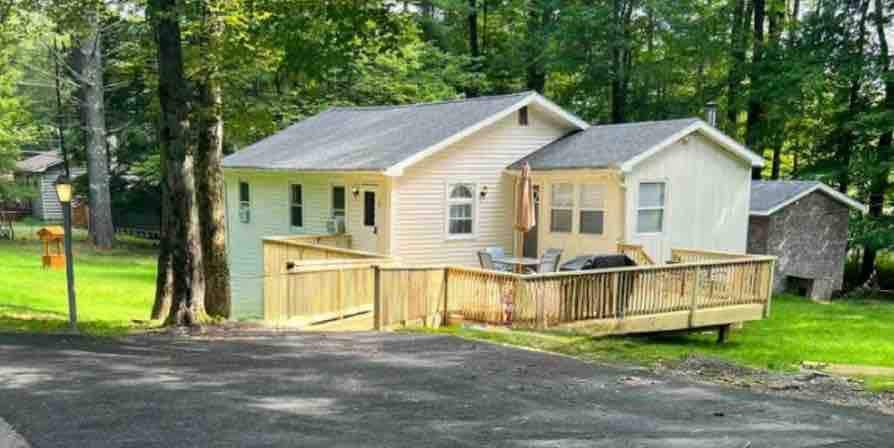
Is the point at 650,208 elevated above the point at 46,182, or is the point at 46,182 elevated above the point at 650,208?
the point at 46,182

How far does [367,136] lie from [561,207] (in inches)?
212

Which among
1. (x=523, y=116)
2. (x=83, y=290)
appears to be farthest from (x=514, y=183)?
(x=83, y=290)

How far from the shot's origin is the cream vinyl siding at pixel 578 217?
15.4m

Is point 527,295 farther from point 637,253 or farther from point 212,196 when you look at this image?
point 212,196

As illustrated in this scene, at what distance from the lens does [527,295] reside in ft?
36.5

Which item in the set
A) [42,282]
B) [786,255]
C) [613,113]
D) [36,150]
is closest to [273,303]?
[42,282]

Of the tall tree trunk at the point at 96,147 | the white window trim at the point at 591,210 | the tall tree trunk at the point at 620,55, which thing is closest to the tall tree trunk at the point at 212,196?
the white window trim at the point at 591,210

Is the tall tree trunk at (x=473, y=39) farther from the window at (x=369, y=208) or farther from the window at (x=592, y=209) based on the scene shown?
the window at (x=592, y=209)

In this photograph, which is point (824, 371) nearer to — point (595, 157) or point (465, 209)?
point (595, 157)

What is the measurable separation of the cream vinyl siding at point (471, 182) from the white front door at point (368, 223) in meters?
0.79

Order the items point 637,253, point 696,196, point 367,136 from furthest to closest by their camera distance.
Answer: point 367,136, point 696,196, point 637,253

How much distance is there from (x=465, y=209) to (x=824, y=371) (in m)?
9.04

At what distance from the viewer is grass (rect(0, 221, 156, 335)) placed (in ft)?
40.2

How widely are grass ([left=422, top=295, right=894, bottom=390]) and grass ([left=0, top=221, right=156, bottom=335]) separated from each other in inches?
258
